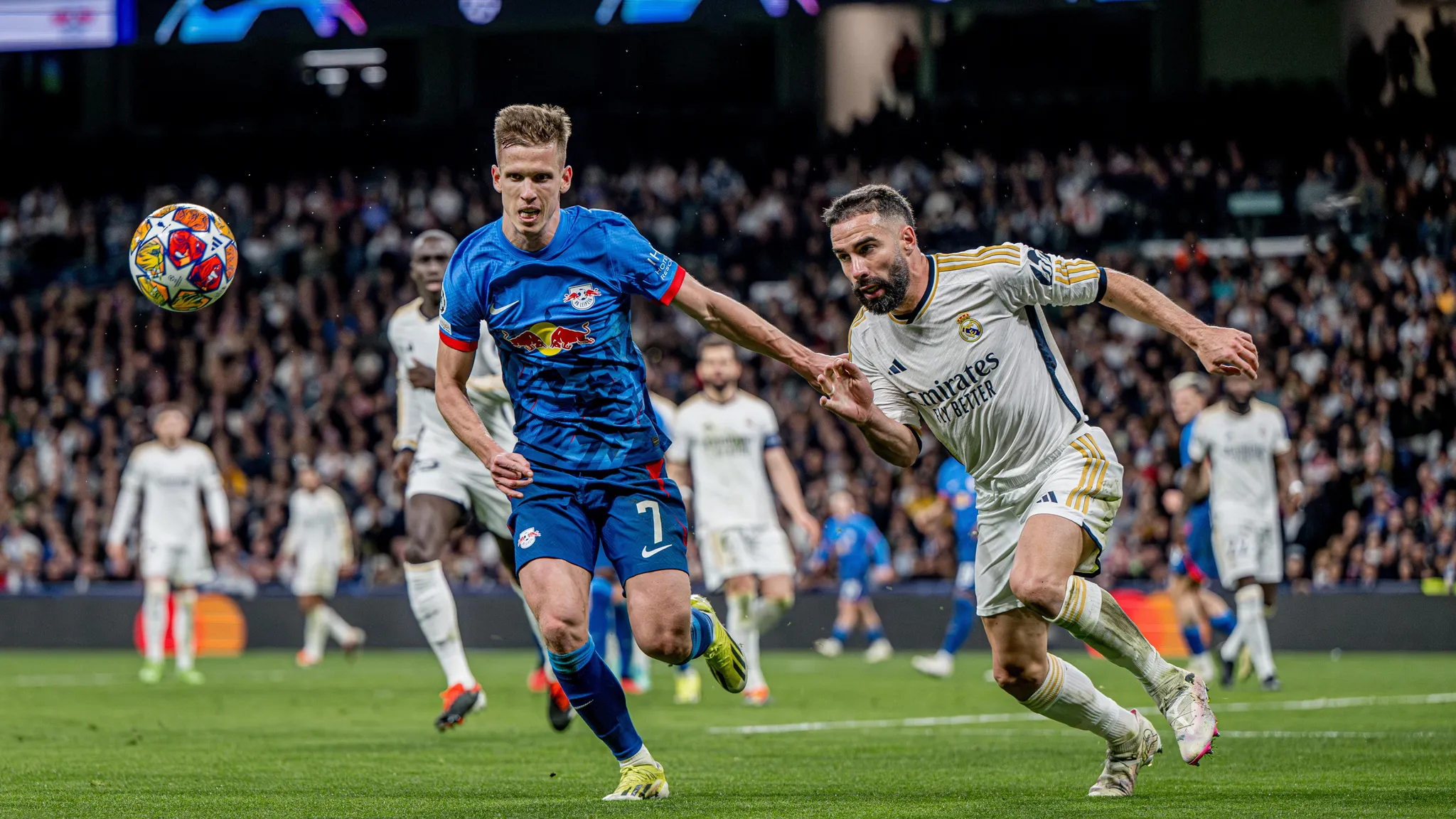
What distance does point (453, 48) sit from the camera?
28719 mm

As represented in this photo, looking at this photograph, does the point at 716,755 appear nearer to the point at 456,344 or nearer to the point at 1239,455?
the point at 456,344

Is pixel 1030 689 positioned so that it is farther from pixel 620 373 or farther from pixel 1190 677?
pixel 620 373

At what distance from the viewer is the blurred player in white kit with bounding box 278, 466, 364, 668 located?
736 inches

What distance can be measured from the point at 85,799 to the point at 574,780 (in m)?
1.87

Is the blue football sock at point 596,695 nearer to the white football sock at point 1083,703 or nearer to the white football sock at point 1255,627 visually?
the white football sock at point 1083,703

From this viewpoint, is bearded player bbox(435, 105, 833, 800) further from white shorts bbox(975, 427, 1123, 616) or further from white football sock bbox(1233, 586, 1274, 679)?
white football sock bbox(1233, 586, 1274, 679)

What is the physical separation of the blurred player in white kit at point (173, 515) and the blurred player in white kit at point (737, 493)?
5374 mm

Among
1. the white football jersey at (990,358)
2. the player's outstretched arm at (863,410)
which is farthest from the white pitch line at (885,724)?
the player's outstretched arm at (863,410)

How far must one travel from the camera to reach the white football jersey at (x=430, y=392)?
980 cm

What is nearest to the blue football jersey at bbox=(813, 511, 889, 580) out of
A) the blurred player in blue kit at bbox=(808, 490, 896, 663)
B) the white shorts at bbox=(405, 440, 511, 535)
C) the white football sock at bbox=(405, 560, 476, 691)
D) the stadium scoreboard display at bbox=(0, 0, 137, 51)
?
the blurred player in blue kit at bbox=(808, 490, 896, 663)

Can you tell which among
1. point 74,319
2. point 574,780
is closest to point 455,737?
point 574,780

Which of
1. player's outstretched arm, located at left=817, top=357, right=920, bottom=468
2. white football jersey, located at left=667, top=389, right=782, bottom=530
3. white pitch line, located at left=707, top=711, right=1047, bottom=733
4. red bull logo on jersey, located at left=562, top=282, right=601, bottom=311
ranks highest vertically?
red bull logo on jersey, located at left=562, top=282, right=601, bottom=311

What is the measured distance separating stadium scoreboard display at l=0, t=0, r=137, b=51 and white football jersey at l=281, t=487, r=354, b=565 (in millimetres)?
5583

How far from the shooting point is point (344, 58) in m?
29.2
